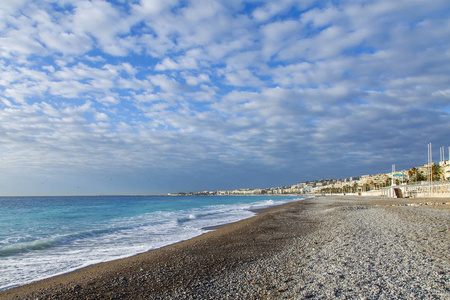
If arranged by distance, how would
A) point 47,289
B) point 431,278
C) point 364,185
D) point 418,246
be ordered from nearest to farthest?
1. point 431,278
2. point 47,289
3. point 418,246
4. point 364,185

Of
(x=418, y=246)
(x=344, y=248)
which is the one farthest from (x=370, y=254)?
(x=418, y=246)

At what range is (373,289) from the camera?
16.0ft

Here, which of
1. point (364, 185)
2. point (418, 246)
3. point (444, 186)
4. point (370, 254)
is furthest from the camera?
point (364, 185)

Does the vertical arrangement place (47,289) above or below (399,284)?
below

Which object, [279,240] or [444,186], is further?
[444,186]

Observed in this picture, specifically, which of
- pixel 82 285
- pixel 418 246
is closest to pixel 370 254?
pixel 418 246

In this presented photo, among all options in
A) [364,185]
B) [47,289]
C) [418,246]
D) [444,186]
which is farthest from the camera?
[364,185]

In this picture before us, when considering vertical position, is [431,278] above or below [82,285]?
above

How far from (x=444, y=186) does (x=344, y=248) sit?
46.2 m

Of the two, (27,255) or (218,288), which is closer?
(218,288)

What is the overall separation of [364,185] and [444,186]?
98481mm

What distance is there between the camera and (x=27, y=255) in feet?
34.4

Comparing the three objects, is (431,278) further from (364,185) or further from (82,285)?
(364,185)

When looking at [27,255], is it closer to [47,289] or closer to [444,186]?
[47,289]
